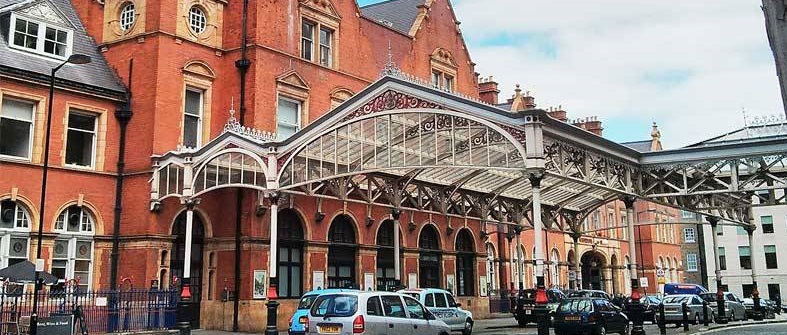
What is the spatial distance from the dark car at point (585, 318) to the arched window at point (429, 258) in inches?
479

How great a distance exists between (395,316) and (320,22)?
60.5 ft

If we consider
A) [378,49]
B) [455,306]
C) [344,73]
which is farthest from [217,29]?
[455,306]

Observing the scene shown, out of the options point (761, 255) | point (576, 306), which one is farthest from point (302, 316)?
point (761, 255)

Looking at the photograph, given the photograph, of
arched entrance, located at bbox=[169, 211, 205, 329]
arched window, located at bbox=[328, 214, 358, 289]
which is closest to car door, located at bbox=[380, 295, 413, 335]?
arched entrance, located at bbox=[169, 211, 205, 329]

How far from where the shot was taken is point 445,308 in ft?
78.8

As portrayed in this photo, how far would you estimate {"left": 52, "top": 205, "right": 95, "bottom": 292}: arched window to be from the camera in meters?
24.5

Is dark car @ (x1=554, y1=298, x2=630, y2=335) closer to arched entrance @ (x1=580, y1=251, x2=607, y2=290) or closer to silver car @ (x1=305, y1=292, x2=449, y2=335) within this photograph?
silver car @ (x1=305, y1=292, x2=449, y2=335)

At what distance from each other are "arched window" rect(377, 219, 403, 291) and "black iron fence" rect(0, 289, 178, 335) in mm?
10515

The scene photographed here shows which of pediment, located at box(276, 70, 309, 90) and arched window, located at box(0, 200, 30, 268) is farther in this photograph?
Answer: pediment, located at box(276, 70, 309, 90)

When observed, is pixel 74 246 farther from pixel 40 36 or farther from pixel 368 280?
pixel 368 280

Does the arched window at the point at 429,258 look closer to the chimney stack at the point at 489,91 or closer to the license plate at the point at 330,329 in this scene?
the chimney stack at the point at 489,91

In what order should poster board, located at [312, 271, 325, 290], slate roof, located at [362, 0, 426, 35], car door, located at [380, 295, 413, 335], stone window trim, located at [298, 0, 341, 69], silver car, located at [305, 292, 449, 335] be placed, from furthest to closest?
slate roof, located at [362, 0, 426, 35] → stone window trim, located at [298, 0, 341, 69] → poster board, located at [312, 271, 325, 290] → car door, located at [380, 295, 413, 335] → silver car, located at [305, 292, 449, 335]

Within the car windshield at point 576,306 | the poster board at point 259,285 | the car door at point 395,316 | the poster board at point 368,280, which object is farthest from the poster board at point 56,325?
the car windshield at point 576,306

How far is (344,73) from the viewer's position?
3256 cm
